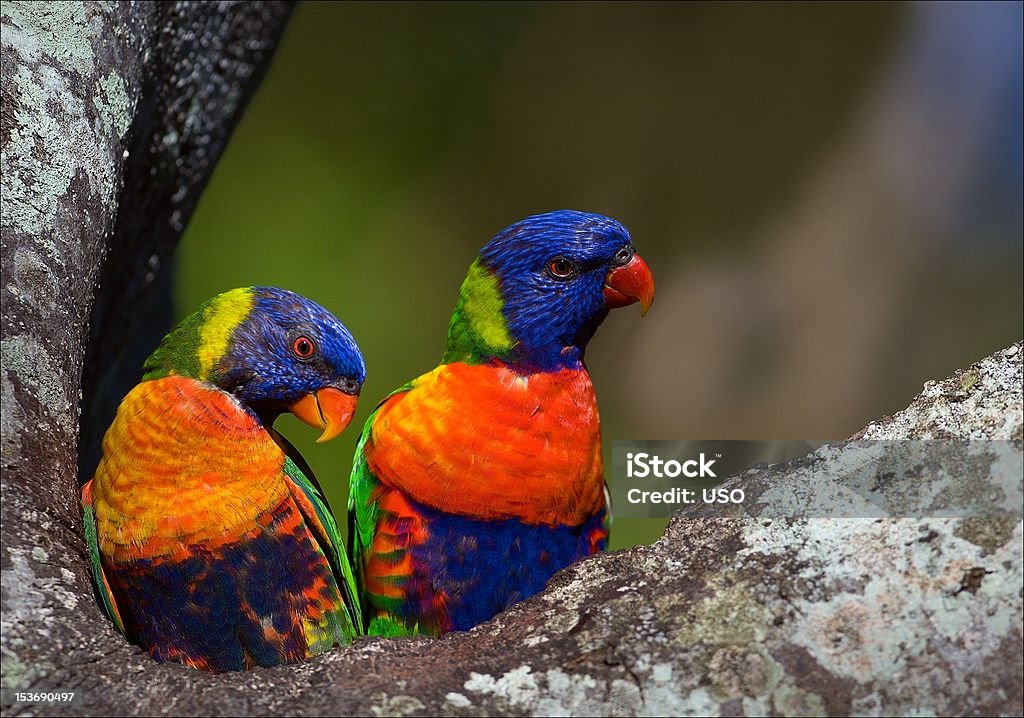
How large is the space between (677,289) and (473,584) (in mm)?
4275

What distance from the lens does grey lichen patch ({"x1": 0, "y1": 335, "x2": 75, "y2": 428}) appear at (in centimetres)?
165

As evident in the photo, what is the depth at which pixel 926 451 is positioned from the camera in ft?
4.77

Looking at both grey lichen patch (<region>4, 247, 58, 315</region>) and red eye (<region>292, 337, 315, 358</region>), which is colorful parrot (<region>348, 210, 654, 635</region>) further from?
grey lichen patch (<region>4, 247, 58, 315</region>)

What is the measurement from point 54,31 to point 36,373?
94 centimetres

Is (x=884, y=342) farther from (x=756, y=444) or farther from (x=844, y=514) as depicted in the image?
(x=844, y=514)

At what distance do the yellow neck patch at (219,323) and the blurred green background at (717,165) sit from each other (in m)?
3.70

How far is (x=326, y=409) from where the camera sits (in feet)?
7.08

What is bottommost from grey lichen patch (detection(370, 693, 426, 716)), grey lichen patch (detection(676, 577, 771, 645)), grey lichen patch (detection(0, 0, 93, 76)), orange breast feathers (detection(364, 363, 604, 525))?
grey lichen patch (detection(370, 693, 426, 716))

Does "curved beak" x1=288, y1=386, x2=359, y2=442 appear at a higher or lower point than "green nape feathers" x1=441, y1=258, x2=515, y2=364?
lower

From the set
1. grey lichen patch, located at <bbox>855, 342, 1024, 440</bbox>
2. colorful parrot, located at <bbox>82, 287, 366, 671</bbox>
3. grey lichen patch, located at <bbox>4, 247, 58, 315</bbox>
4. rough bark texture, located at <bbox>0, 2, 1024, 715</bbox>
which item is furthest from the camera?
colorful parrot, located at <bbox>82, 287, 366, 671</bbox>

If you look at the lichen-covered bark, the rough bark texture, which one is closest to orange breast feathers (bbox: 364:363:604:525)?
the rough bark texture

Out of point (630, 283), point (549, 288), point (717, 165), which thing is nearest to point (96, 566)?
point (549, 288)

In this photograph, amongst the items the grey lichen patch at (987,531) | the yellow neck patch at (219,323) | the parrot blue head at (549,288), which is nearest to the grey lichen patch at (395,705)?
the grey lichen patch at (987,531)

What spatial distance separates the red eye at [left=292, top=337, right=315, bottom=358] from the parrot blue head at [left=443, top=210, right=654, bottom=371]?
1.48 feet
